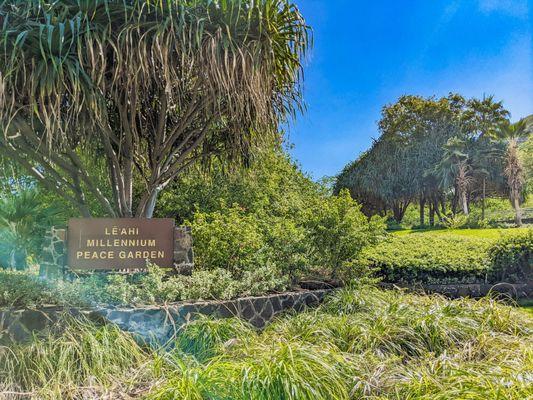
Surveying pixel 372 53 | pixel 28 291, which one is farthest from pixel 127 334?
pixel 372 53

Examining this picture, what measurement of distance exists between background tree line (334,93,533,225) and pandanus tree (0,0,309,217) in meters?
22.3

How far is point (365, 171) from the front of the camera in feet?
107

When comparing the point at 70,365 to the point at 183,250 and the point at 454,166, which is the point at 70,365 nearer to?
the point at 183,250

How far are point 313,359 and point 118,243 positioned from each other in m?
4.13

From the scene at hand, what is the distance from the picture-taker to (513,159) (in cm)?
2550

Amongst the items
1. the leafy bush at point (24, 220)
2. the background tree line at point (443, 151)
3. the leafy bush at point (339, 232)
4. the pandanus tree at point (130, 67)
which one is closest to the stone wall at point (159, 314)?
the leafy bush at point (339, 232)

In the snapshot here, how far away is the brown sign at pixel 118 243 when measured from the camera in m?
6.35

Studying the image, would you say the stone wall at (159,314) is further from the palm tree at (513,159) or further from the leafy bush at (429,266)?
the palm tree at (513,159)

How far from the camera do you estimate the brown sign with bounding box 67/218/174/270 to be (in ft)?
20.8

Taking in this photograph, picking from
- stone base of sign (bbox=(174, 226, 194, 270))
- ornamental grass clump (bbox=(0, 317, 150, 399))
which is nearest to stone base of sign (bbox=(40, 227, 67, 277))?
stone base of sign (bbox=(174, 226, 194, 270))

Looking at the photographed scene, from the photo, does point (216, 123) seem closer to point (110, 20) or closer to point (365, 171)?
point (110, 20)

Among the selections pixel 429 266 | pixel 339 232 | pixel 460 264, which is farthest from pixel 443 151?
pixel 339 232

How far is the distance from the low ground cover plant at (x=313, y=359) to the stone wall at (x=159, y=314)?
0.26 meters

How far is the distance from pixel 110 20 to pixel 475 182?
2779cm
